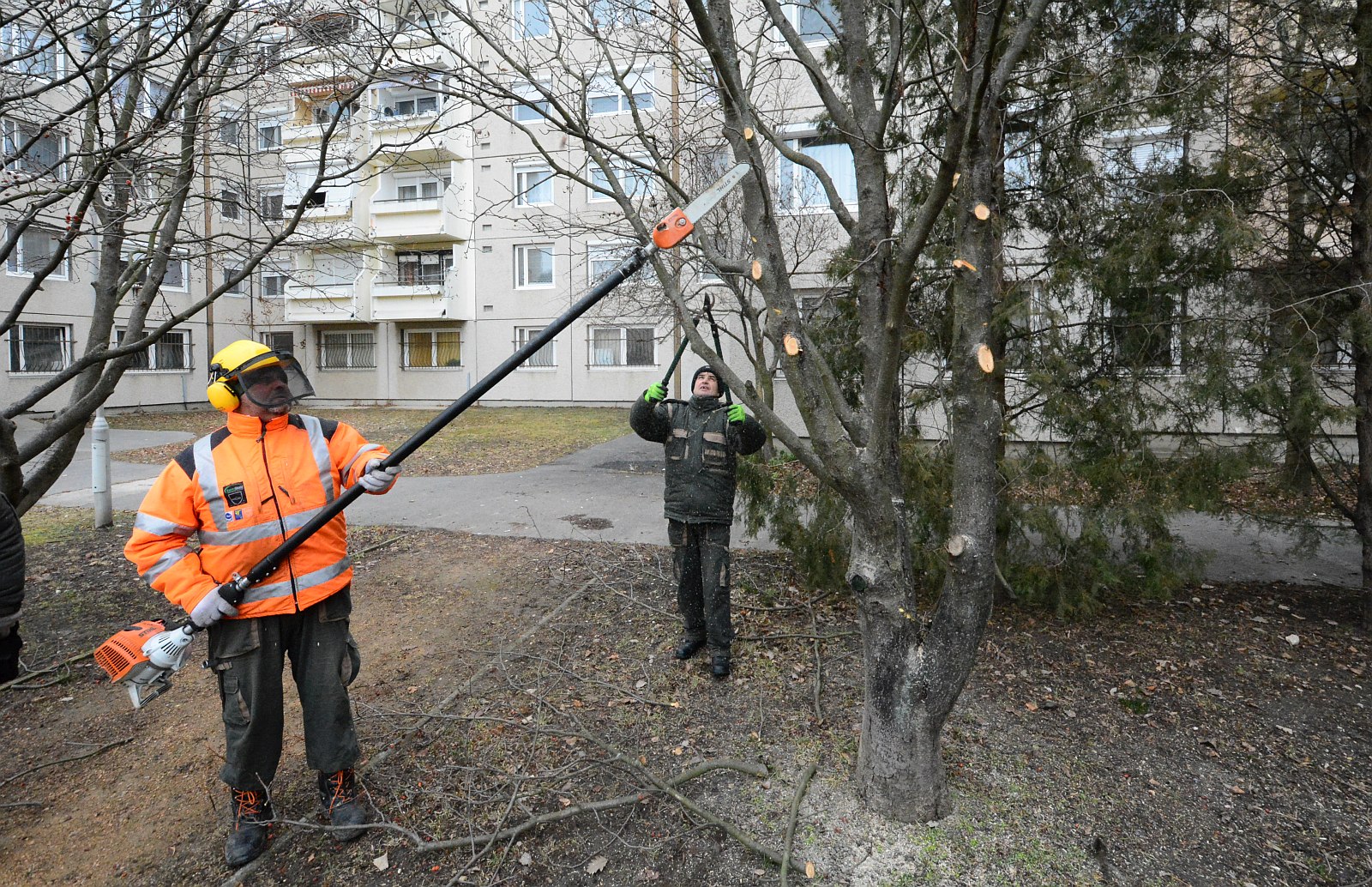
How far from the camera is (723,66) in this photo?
2871mm

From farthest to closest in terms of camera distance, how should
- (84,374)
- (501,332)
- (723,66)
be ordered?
(501,332), (84,374), (723,66)

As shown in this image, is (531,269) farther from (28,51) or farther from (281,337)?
(28,51)

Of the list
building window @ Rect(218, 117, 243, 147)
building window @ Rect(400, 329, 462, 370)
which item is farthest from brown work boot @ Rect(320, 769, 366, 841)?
building window @ Rect(400, 329, 462, 370)

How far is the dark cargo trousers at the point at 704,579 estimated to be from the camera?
427cm

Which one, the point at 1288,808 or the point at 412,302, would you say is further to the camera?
the point at 412,302

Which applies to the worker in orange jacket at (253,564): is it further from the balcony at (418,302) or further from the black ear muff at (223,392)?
the balcony at (418,302)

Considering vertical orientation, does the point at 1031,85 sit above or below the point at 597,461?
above

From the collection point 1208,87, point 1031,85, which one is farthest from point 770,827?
point 1208,87

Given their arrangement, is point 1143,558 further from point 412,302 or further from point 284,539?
point 412,302

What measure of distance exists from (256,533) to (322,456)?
378 millimetres

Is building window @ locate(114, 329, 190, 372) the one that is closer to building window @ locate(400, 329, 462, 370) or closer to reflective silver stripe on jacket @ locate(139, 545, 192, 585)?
building window @ locate(400, 329, 462, 370)

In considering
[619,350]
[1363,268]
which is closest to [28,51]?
[1363,268]

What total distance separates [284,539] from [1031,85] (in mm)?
4738

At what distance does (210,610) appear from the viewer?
9.03 feet
